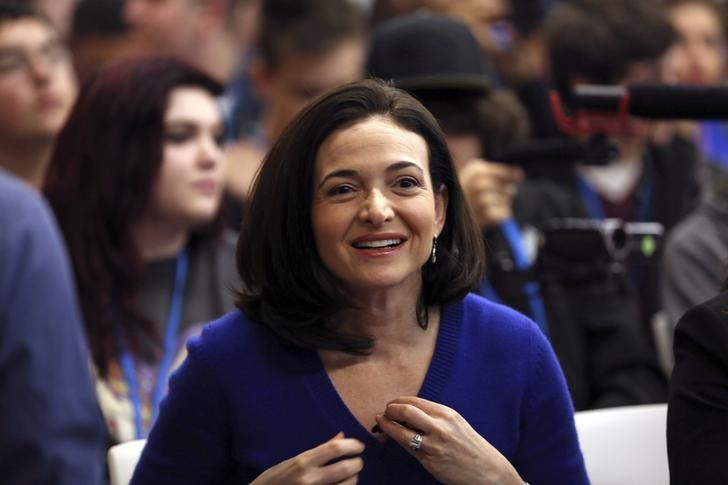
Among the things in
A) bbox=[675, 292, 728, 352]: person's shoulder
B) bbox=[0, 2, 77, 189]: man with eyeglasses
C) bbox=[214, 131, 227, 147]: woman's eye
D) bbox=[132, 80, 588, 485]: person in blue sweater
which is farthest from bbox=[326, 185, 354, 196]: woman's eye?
bbox=[0, 2, 77, 189]: man with eyeglasses

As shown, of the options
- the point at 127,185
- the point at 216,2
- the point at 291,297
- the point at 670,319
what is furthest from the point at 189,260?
the point at 216,2

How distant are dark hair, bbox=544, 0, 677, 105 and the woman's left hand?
2.87 meters

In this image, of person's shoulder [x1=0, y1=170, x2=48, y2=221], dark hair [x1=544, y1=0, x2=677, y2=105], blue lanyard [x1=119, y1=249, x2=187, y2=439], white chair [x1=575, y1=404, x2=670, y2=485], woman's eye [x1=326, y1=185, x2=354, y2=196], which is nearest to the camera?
person's shoulder [x1=0, y1=170, x2=48, y2=221]

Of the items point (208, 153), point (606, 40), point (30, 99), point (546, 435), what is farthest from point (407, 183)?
point (606, 40)

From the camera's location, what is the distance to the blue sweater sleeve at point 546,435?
2662mm

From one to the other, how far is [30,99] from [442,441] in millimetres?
2950

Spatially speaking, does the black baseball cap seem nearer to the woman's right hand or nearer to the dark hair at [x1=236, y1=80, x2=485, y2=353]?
the dark hair at [x1=236, y1=80, x2=485, y2=353]

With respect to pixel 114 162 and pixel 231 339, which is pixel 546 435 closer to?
pixel 231 339

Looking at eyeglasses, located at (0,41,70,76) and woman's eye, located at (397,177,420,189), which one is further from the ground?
woman's eye, located at (397,177,420,189)

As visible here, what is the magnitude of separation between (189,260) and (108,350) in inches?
20.3

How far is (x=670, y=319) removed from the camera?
441 cm

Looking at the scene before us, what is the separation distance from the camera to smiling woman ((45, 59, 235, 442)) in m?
4.31

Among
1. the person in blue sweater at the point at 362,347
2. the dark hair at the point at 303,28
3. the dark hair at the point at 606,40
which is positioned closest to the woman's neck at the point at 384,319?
the person in blue sweater at the point at 362,347

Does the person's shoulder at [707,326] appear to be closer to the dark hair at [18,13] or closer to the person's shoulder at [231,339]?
the person's shoulder at [231,339]
